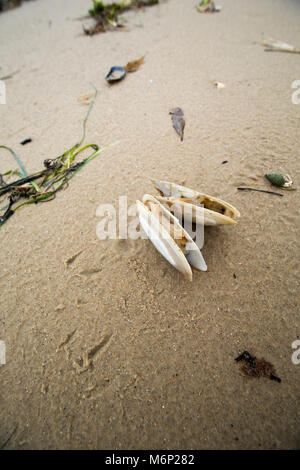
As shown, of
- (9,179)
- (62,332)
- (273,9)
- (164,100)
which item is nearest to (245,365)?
(62,332)

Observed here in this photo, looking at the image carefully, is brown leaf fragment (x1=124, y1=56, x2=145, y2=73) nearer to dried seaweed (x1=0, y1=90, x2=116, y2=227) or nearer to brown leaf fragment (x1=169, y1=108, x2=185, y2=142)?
brown leaf fragment (x1=169, y1=108, x2=185, y2=142)

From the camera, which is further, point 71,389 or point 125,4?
point 125,4

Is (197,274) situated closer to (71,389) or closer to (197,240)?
(197,240)

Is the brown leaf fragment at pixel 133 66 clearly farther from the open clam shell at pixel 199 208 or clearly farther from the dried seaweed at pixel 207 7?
the open clam shell at pixel 199 208

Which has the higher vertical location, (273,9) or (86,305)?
(273,9)

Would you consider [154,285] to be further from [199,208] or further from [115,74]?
[115,74]

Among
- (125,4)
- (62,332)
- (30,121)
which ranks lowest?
(62,332)

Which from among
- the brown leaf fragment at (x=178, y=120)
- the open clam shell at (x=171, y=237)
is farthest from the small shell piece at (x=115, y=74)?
the open clam shell at (x=171, y=237)
